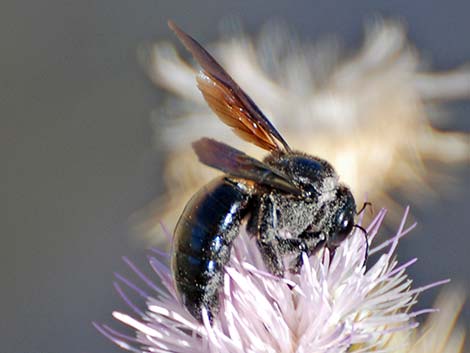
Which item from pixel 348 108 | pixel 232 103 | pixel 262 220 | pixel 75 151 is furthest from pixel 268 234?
pixel 75 151

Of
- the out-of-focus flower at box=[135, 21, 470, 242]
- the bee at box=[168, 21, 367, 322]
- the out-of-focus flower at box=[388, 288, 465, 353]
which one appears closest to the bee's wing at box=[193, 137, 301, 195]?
the bee at box=[168, 21, 367, 322]

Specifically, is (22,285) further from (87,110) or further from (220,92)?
(220,92)

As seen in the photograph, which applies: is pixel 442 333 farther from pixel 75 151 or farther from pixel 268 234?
pixel 75 151

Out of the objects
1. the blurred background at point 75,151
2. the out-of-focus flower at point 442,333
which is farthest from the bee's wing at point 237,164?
the blurred background at point 75,151

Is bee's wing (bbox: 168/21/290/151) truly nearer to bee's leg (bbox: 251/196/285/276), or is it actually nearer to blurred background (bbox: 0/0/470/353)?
bee's leg (bbox: 251/196/285/276)

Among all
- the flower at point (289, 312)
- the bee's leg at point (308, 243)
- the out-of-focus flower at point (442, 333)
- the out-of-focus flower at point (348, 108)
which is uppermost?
the out-of-focus flower at point (348, 108)

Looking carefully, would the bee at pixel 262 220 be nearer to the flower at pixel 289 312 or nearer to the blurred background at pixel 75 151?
the flower at pixel 289 312

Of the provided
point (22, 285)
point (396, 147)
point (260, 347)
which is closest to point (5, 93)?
point (22, 285)
